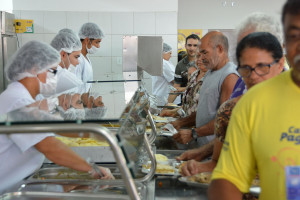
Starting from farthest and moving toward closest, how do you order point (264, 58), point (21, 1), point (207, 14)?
point (207, 14) < point (21, 1) < point (264, 58)

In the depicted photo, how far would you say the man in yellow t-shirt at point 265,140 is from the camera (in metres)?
0.92

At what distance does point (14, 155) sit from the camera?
1.61 m

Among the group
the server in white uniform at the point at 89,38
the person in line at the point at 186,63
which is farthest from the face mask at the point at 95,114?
the person in line at the point at 186,63

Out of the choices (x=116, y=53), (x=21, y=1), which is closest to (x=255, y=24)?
(x=116, y=53)

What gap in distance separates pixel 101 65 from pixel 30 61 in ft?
11.8

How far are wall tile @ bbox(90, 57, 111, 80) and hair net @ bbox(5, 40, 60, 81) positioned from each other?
3378 millimetres

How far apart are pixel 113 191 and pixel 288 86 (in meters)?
0.87

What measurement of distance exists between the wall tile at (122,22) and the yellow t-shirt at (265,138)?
4.47 metres

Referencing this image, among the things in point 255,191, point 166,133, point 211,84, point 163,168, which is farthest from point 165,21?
point 255,191

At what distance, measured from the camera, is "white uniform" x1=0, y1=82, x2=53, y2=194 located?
1.58 meters

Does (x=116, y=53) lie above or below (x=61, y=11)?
below

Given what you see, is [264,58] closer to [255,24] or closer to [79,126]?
[255,24]

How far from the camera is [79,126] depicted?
98 centimetres

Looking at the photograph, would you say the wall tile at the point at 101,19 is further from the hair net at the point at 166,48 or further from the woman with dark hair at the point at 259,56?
the woman with dark hair at the point at 259,56
